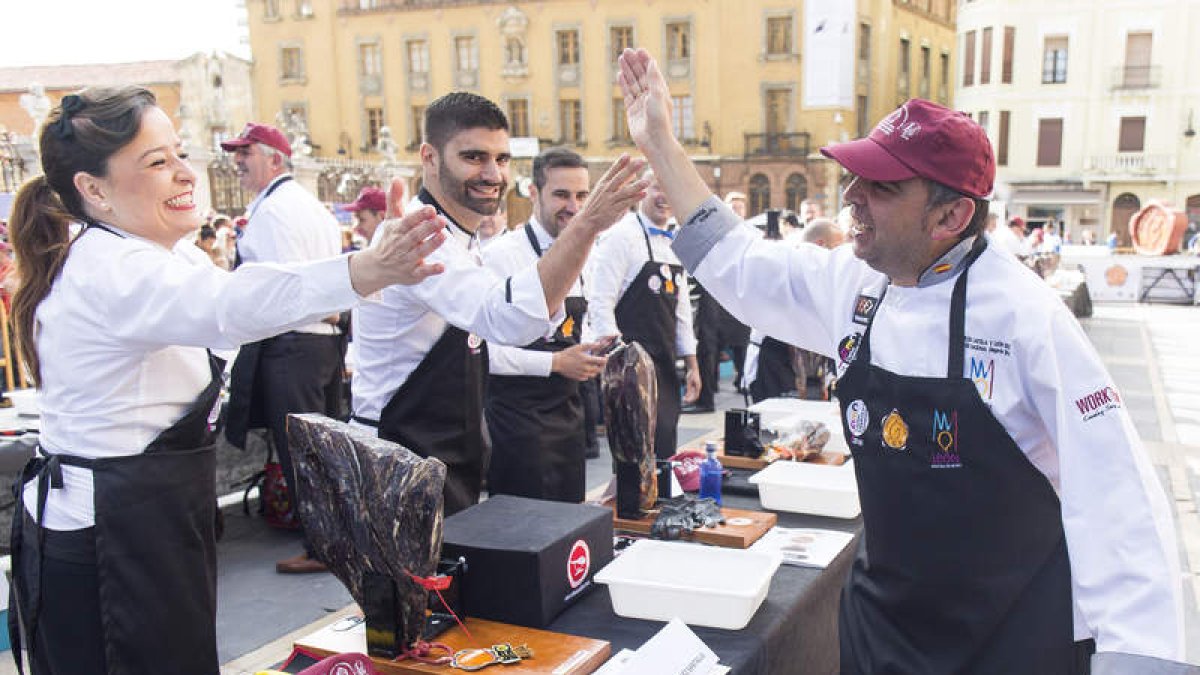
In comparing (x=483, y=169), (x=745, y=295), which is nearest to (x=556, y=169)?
(x=483, y=169)

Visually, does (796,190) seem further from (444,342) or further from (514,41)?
(444,342)

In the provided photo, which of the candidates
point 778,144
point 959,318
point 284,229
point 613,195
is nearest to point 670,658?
point 959,318

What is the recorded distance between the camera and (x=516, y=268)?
143 inches

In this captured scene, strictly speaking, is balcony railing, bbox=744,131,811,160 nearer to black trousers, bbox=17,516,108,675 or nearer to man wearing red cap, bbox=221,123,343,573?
man wearing red cap, bbox=221,123,343,573

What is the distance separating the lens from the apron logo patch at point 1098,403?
1312 mm

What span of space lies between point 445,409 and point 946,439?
1472 mm

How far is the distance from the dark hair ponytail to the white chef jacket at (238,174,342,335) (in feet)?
7.20

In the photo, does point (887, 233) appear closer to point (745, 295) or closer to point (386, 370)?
point (745, 295)

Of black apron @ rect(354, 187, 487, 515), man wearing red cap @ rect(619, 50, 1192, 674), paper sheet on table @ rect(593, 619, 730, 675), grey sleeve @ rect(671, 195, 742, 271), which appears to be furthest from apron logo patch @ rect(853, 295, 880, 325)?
black apron @ rect(354, 187, 487, 515)

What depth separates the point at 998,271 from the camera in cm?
150

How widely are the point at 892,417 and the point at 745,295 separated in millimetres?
393

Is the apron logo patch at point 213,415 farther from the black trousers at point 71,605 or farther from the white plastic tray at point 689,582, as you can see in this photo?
the white plastic tray at point 689,582

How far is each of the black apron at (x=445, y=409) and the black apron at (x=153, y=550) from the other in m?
0.67

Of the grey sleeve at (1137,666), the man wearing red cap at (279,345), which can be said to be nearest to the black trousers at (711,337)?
the man wearing red cap at (279,345)
